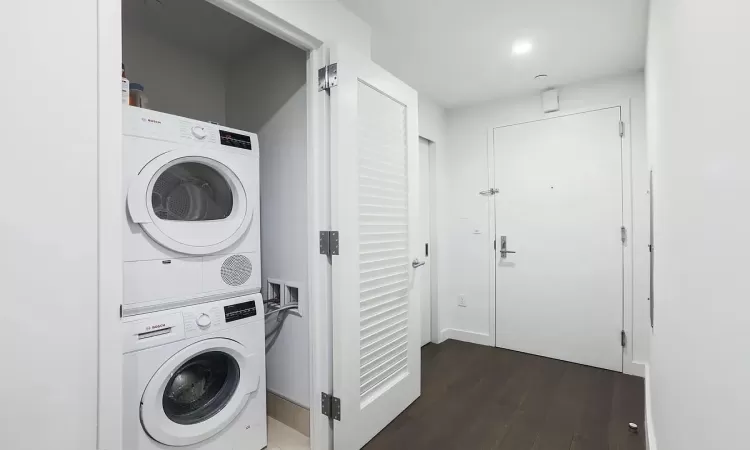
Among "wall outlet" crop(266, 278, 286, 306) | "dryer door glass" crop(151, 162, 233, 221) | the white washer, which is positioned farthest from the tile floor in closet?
"dryer door glass" crop(151, 162, 233, 221)

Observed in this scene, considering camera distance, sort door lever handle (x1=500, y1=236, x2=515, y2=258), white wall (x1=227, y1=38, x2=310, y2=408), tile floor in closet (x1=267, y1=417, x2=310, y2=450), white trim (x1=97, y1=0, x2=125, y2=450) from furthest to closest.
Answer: door lever handle (x1=500, y1=236, x2=515, y2=258) < white wall (x1=227, y1=38, x2=310, y2=408) < tile floor in closet (x1=267, y1=417, x2=310, y2=450) < white trim (x1=97, y1=0, x2=125, y2=450)

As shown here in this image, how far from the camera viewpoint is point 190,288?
4.90ft

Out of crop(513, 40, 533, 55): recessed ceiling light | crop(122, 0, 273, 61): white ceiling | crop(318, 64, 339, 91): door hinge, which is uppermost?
crop(122, 0, 273, 61): white ceiling

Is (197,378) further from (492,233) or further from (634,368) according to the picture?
(634,368)

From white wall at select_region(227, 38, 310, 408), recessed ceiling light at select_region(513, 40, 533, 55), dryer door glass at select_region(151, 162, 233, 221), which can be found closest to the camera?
dryer door glass at select_region(151, 162, 233, 221)

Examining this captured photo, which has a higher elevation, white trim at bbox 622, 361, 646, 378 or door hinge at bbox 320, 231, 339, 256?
door hinge at bbox 320, 231, 339, 256

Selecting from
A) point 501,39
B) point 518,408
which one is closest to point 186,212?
point 501,39

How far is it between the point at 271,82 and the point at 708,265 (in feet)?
7.19

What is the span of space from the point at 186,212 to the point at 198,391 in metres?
0.86

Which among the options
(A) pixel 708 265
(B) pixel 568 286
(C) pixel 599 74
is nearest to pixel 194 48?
(A) pixel 708 265

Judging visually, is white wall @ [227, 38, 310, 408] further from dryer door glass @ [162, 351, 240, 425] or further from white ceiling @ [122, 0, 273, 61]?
dryer door glass @ [162, 351, 240, 425]

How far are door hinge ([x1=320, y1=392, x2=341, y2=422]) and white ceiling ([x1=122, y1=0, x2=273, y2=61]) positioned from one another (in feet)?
6.86

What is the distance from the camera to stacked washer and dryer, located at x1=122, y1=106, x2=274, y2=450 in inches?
51.7

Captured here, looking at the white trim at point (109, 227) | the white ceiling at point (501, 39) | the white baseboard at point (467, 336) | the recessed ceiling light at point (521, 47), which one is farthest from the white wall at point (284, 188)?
the white baseboard at point (467, 336)
